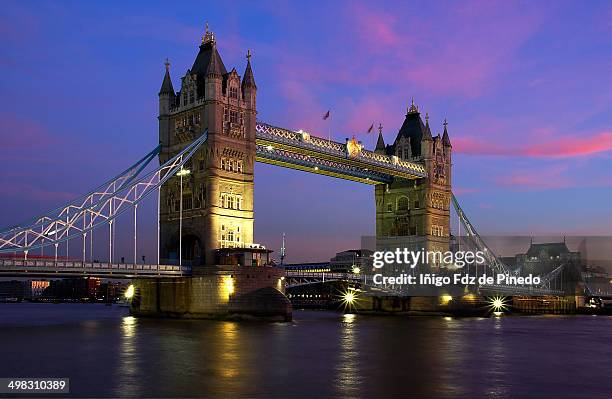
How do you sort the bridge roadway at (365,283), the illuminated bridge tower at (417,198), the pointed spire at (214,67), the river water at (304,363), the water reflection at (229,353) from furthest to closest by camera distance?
the illuminated bridge tower at (417,198) → the bridge roadway at (365,283) → the pointed spire at (214,67) → the water reflection at (229,353) → the river water at (304,363)

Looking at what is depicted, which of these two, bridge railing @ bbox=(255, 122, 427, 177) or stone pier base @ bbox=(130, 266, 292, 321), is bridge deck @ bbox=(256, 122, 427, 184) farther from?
stone pier base @ bbox=(130, 266, 292, 321)

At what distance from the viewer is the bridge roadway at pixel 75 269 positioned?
210 ft

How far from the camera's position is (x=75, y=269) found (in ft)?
221

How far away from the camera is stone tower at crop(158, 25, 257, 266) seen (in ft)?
268

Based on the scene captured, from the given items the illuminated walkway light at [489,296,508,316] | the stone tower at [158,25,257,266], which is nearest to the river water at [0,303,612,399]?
the stone tower at [158,25,257,266]

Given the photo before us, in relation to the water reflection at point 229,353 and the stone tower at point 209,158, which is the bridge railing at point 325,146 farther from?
the water reflection at point 229,353

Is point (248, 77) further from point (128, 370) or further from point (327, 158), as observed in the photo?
point (128, 370)

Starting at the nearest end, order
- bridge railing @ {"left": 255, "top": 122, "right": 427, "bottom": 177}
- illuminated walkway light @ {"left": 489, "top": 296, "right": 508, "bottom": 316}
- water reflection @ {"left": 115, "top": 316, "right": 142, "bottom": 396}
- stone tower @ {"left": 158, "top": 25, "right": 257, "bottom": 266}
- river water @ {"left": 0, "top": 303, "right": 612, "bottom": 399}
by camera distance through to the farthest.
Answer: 1. water reflection @ {"left": 115, "top": 316, "right": 142, "bottom": 396}
2. river water @ {"left": 0, "top": 303, "right": 612, "bottom": 399}
3. stone tower @ {"left": 158, "top": 25, "right": 257, "bottom": 266}
4. bridge railing @ {"left": 255, "top": 122, "right": 427, "bottom": 177}
5. illuminated walkway light @ {"left": 489, "top": 296, "right": 508, "bottom": 316}

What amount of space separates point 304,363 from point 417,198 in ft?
274

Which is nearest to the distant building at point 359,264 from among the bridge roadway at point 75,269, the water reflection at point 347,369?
the bridge roadway at point 75,269

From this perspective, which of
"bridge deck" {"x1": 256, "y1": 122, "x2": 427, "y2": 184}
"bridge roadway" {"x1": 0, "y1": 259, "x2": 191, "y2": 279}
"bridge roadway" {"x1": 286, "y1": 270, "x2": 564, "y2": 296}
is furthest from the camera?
"bridge roadway" {"x1": 286, "y1": 270, "x2": 564, "y2": 296}

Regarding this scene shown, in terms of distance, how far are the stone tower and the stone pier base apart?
3125 millimetres

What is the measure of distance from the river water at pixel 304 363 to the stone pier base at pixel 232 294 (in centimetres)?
1050

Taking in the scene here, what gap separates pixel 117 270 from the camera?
7019cm
